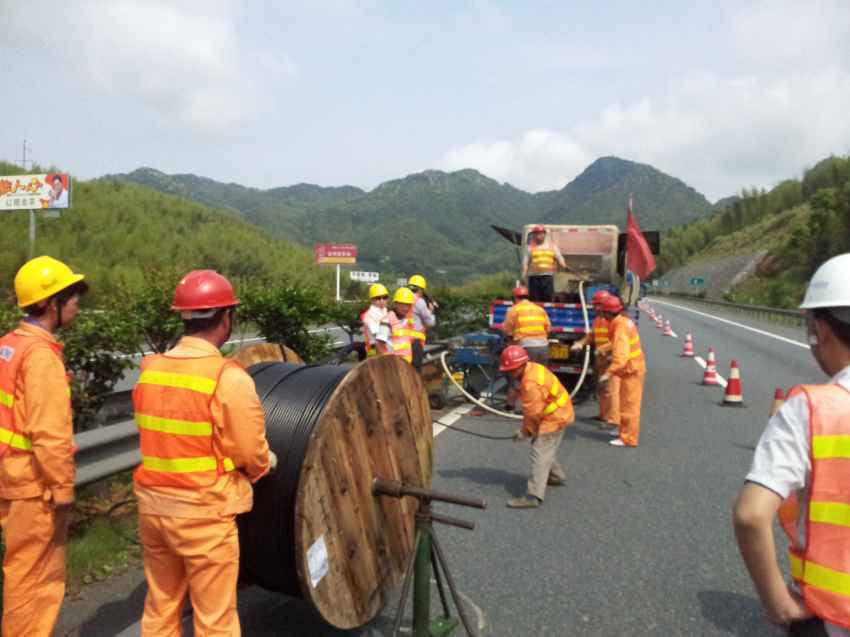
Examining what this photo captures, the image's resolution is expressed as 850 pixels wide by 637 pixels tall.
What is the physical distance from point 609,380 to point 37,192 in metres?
33.6

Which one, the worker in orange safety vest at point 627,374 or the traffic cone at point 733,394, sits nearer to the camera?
the worker in orange safety vest at point 627,374

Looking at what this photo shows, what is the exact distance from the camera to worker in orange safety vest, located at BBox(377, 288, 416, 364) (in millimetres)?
8578

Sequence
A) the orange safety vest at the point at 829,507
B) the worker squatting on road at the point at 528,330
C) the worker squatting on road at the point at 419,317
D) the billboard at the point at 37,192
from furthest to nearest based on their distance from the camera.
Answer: the billboard at the point at 37,192
the worker squatting on road at the point at 528,330
the worker squatting on road at the point at 419,317
the orange safety vest at the point at 829,507

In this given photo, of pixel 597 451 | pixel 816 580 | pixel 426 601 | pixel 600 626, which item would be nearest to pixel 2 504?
pixel 426 601

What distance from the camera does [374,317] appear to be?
882 centimetres

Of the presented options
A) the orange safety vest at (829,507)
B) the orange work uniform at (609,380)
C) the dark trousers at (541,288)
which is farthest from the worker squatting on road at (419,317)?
the orange safety vest at (829,507)

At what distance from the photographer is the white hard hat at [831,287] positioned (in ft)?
5.76

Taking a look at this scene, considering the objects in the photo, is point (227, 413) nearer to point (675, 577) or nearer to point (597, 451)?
point (675, 577)

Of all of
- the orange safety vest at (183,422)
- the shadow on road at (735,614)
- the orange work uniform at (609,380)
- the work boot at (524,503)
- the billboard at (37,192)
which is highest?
the billboard at (37,192)

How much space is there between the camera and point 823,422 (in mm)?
1685

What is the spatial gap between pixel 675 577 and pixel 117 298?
6.82m

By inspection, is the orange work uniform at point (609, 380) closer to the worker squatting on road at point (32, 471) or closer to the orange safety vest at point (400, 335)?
the orange safety vest at point (400, 335)

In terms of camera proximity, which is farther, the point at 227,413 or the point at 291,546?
the point at 291,546

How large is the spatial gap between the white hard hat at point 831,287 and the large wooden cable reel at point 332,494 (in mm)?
1941
